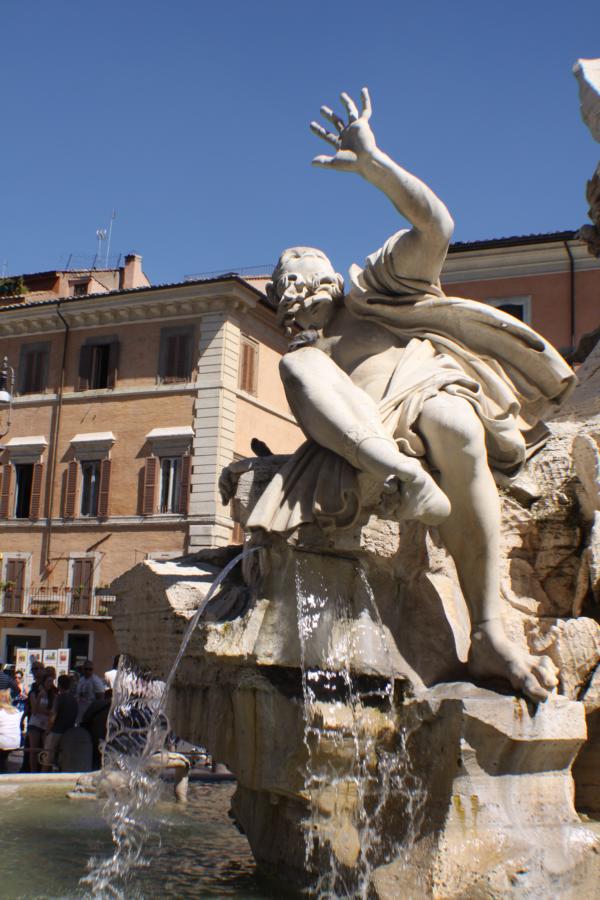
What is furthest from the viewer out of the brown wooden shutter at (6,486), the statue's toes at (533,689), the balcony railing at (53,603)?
the brown wooden shutter at (6,486)

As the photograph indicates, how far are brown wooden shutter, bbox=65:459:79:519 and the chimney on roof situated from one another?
7797 mm

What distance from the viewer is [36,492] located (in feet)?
106

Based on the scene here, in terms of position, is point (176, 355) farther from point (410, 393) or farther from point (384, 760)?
point (384, 760)

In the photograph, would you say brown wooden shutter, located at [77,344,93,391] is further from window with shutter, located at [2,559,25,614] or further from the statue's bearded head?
the statue's bearded head

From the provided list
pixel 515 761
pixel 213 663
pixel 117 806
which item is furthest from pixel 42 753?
pixel 515 761

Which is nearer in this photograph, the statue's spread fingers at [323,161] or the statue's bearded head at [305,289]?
the statue's spread fingers at [323,161]

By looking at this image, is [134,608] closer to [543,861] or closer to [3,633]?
[543,861]

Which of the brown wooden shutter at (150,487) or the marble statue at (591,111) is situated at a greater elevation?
the brown wooden shutter at (150,487)

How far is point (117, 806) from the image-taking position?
482 centimetres

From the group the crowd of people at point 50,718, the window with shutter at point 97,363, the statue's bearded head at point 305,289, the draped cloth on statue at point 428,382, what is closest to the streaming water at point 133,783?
the draped cloth on statue at point 428,382

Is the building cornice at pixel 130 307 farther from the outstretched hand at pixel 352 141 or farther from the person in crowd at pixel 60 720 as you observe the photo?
the outstretched hand at pixel 352 141

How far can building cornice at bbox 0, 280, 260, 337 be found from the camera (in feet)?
102

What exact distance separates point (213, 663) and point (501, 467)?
1368mm

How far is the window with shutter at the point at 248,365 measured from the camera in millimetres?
31578
